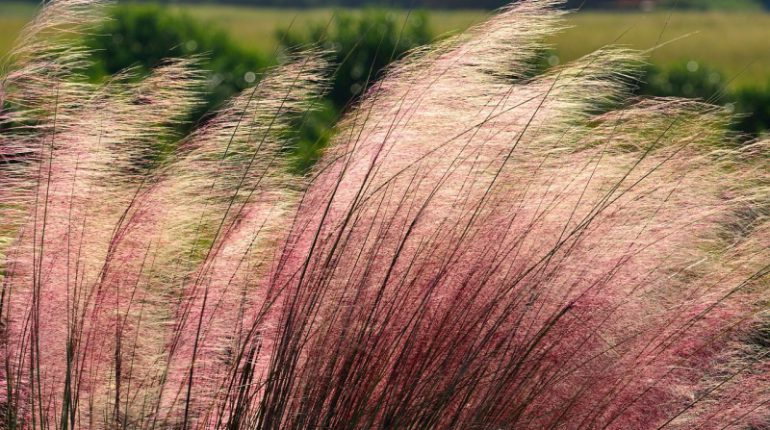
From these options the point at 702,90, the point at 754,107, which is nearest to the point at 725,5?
the point at 702,90

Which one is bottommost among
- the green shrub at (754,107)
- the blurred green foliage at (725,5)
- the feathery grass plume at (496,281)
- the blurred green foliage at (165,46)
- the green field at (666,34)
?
the blurred green foliage at (725,5)

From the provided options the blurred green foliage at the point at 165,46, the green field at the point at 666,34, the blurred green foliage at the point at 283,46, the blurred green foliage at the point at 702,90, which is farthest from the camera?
the green field at the point at 666,34

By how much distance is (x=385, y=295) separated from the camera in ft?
7.82

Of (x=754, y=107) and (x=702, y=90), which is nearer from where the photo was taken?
(x=754, y=107)

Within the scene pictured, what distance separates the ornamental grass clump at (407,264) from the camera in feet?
7.73

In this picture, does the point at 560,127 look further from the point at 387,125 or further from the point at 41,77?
the point at 41,77

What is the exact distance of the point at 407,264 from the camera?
7.88ft

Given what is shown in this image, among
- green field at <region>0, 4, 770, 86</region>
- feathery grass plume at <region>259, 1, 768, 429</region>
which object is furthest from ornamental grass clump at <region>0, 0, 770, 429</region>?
green field at <region>0, 4, 770, 86</region>

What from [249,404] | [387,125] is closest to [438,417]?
[249,404]

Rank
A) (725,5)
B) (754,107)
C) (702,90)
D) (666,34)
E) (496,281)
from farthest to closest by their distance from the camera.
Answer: (725,5) < (666,34) < (702,90) < (754,107) < (496,281)

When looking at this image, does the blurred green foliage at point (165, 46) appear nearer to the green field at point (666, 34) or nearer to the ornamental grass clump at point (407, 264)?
the ornamental grass clump at point (407, 264)

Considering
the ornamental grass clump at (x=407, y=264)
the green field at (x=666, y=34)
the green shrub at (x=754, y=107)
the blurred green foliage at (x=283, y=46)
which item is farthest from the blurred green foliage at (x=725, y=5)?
the ornamental grass clump at (x=407, y=264)

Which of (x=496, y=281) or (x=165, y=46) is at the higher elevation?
(x=496, y=281)

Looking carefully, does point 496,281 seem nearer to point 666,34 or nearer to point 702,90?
point 702,90
